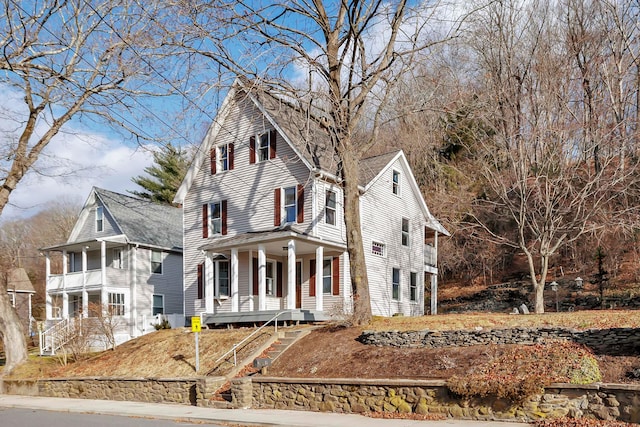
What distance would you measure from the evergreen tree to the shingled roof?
1450cm

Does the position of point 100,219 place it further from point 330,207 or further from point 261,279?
point 330,207

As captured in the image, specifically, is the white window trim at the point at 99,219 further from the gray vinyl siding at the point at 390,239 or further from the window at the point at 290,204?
the gray vinyl siding at the point at 390,239

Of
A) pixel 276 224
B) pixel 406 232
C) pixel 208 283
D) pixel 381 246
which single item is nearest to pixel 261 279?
pixel 276 224

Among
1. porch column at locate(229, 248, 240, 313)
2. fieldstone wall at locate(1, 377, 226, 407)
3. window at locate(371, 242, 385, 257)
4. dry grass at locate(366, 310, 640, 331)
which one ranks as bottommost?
fieldstone wall at locate(1, 377, 226, 407)

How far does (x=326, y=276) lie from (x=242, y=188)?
5.31m

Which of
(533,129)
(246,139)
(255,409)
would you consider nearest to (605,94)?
(533,129)

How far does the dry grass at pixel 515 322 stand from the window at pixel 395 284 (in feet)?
29.3

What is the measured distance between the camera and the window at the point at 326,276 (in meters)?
24.5

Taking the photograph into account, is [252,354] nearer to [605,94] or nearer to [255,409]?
[255,409]

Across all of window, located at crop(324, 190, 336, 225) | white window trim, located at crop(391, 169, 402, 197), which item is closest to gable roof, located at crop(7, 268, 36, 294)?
window, located at crop(324, 190, 336, 225)

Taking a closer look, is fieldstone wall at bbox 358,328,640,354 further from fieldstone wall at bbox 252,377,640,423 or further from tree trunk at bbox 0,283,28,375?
tree trunk at bbox 0,283,28,375

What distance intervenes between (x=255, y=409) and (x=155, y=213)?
2384 centimetres

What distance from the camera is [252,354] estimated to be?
1730cm

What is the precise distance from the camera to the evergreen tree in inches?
2019
